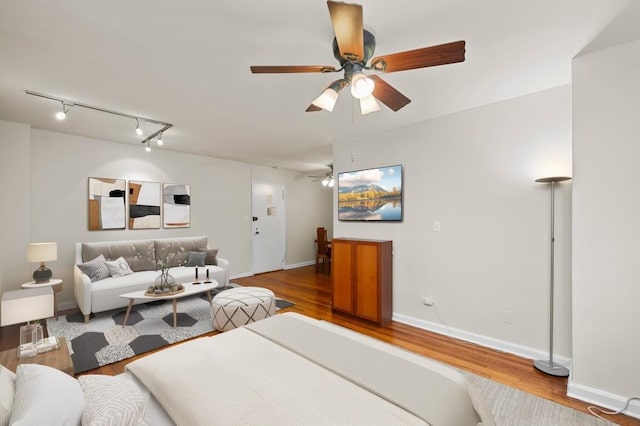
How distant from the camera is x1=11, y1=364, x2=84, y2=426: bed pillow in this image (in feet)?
2.85

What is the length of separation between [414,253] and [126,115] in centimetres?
384

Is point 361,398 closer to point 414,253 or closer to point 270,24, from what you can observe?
point 270,24

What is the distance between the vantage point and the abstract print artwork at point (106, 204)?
4.30m

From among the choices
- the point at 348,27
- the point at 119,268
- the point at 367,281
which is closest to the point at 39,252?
the point at 119,268

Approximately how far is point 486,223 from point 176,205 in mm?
4900

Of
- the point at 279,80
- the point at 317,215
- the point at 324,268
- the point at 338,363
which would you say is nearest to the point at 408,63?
the point at 279,80

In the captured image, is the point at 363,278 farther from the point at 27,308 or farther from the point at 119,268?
the point at 119,268

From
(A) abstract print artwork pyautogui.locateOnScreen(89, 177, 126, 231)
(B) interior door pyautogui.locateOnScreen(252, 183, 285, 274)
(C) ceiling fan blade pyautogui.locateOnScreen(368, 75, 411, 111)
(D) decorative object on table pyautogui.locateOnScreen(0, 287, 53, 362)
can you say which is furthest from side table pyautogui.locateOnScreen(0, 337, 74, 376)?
(B) interior door pyautogui.locateOnScreen(252, 183, 285, 274)

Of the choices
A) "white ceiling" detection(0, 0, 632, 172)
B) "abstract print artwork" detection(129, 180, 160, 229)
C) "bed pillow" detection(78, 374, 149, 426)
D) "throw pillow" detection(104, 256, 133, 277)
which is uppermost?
"white ceiling" detection(0, 0, 632, 172)

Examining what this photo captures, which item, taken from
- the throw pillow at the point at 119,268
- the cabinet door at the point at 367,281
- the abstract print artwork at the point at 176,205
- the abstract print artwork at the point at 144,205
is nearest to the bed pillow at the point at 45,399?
the cabinet door at the point at 367,281

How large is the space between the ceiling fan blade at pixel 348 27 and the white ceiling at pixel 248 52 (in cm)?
29

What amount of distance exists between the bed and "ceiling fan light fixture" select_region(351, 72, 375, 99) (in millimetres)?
1514

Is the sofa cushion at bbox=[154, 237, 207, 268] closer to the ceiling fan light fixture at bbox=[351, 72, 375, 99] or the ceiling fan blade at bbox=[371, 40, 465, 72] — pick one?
the ceiling fan light fixture at bbox=[351, 72, 375, 99]

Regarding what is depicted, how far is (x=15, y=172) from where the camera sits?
11.7ft
